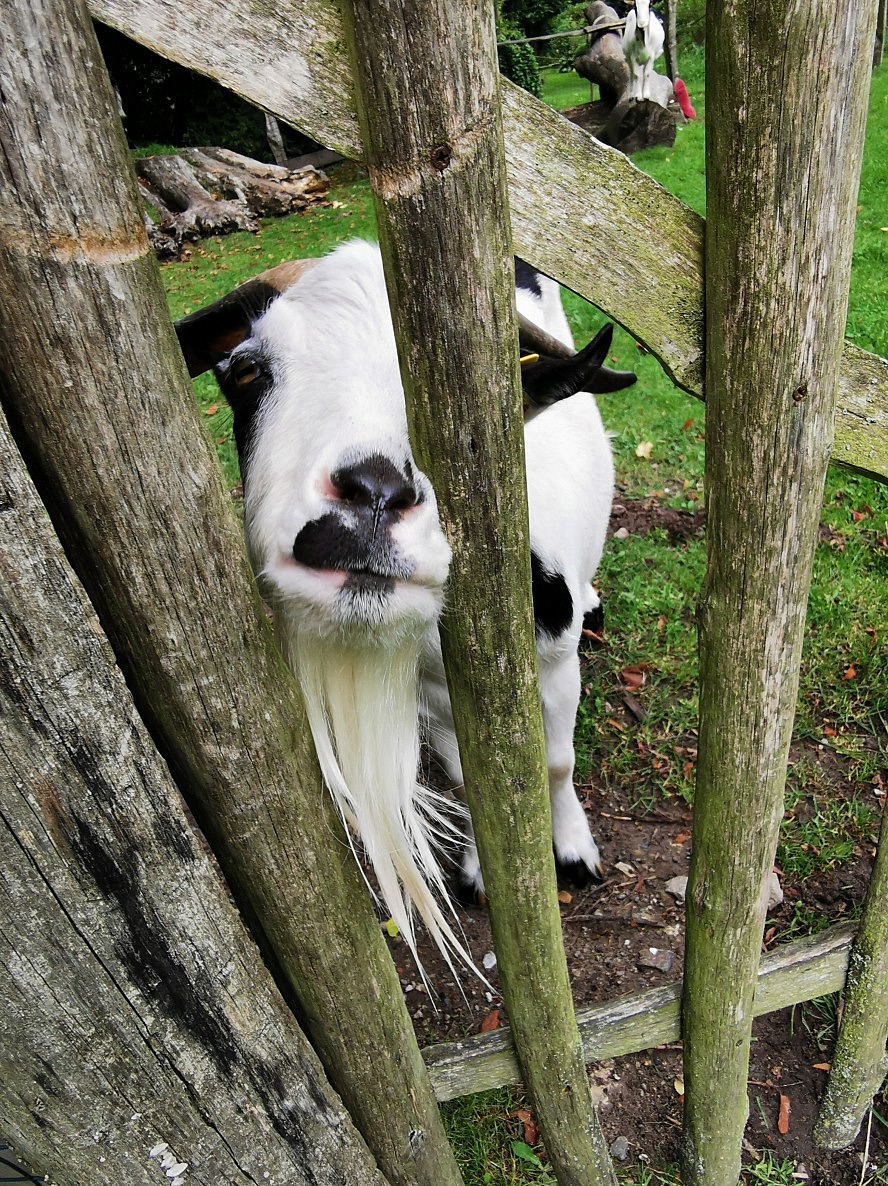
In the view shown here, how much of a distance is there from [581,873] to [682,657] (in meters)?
1.26

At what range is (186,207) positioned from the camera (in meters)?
12.4

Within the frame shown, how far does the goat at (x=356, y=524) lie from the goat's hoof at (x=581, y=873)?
796mm

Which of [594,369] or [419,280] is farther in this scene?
[594,369]

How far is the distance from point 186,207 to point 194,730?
42.2 feet

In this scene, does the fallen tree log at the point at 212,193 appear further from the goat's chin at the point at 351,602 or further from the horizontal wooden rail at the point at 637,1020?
the horizontal wooden rail at the point at 637,1020

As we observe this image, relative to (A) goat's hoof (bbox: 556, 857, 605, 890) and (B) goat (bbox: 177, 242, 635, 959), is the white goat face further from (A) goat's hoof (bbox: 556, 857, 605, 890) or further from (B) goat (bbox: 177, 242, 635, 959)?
(A) goat's hoof (bbox: 556, 857, 605, 890)

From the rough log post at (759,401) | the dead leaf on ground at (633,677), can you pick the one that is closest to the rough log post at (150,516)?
the rough log post at (759,401)

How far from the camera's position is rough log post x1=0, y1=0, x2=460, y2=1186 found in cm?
97

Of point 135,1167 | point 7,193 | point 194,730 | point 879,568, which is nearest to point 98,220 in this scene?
point 7,193

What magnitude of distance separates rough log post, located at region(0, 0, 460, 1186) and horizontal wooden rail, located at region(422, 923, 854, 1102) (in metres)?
0.39

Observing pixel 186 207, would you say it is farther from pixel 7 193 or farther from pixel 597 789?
pixel 7 193

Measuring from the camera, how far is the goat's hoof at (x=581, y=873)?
10.7 feet

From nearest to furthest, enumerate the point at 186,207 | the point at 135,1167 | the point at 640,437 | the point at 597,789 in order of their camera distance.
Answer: the point at 135,1167 → the point at 597,789 → the point at 640,437 → the point at 186,207

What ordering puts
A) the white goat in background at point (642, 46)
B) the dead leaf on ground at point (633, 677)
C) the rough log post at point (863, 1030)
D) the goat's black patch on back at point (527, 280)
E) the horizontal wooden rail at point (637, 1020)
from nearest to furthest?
the horizontal wooden rail at point (637, 1020)
the rough log post at point (863, 1030)
the goat's black patch on back at point (527, 280)
the dead leaf on ground at point (633, 677)
the white goat in background at point (642, 46)
